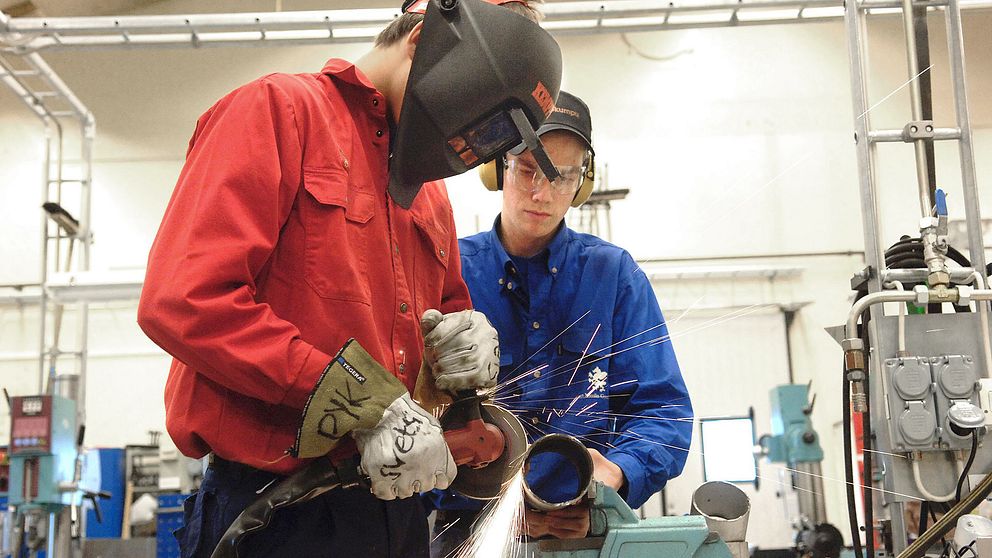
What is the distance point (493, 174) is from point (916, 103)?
5.56 feet

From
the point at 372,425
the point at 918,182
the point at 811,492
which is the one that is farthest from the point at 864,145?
the point at 811,492

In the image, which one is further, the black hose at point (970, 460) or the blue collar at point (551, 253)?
the black hose at point (970, 460)

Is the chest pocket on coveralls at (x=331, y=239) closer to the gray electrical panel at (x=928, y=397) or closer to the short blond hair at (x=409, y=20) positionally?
the short blond hair at (x=409, y=20)

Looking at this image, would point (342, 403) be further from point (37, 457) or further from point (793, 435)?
point (793, 435)

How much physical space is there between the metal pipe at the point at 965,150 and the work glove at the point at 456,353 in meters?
2.20

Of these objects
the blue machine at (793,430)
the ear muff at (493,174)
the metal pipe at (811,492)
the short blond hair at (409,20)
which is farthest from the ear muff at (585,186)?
the metal pipe at (811,492)

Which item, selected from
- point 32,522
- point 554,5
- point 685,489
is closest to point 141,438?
point 32,522

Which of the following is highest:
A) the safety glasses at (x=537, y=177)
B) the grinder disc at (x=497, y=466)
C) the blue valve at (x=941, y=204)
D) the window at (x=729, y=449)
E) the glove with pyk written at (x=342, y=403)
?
the safety glasses at (x=537, y=177)

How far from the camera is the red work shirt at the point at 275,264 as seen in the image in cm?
140

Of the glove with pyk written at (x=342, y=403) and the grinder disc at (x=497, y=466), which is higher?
the glove with pyk written at (x=342, y=403)

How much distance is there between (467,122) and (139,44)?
252 inches

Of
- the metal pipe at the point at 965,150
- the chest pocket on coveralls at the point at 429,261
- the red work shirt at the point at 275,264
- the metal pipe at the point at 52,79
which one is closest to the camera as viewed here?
the red work shirt at the point at 275,264

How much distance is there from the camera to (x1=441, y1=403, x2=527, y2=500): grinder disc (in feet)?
6.16

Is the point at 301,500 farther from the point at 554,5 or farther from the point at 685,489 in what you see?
the point at 685,489
